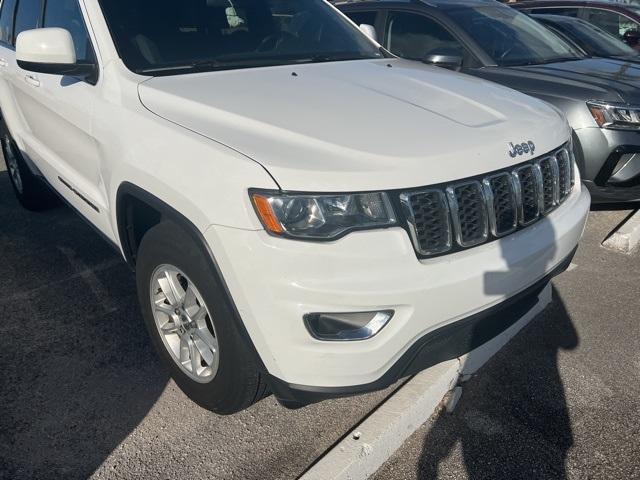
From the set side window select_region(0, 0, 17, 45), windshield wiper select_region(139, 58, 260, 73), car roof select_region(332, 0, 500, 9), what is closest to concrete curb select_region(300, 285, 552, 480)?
windshield wiper select_region(139, 58, 260, 73)

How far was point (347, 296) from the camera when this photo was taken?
179 cm

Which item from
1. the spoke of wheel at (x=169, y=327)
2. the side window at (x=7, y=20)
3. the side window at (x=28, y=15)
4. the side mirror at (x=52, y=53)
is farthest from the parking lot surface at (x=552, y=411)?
the side window at (x=7, y=20)

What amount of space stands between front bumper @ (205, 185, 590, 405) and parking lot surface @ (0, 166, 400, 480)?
429 millimetres

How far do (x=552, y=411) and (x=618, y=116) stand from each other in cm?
254

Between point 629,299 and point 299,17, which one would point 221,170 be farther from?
point 629,299

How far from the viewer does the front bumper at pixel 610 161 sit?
4113mm

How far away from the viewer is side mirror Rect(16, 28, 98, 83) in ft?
8.49

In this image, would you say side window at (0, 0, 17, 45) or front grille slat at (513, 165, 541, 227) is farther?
side window at (0, 0, 17, 45)

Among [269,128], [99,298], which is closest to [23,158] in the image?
[99,298]

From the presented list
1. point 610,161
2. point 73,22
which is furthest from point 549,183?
point 73,22

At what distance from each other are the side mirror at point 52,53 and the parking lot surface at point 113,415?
1315 millimetres

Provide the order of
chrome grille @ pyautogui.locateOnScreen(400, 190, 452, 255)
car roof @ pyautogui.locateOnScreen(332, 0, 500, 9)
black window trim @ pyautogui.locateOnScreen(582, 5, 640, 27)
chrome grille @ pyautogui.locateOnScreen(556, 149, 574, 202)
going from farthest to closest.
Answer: black window trim @ pyautogui.locateOnScreen(582, 5, 640, 27) → car roof @ pyautogui.locateOnScreen(332, 0, 500, 9) → chrome grille @ pyautogui.locateOnScreen(556, 149, 574, 202) → chrome grille @ pyautogui.locateOnScreen(400, 190, 452, 255)

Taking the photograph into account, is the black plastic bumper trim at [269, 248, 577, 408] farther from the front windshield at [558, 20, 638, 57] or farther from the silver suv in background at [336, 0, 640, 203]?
the front windshield at [558, 20, 638, 57]

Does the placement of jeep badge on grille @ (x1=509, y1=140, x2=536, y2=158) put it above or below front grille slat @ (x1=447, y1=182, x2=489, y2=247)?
above
